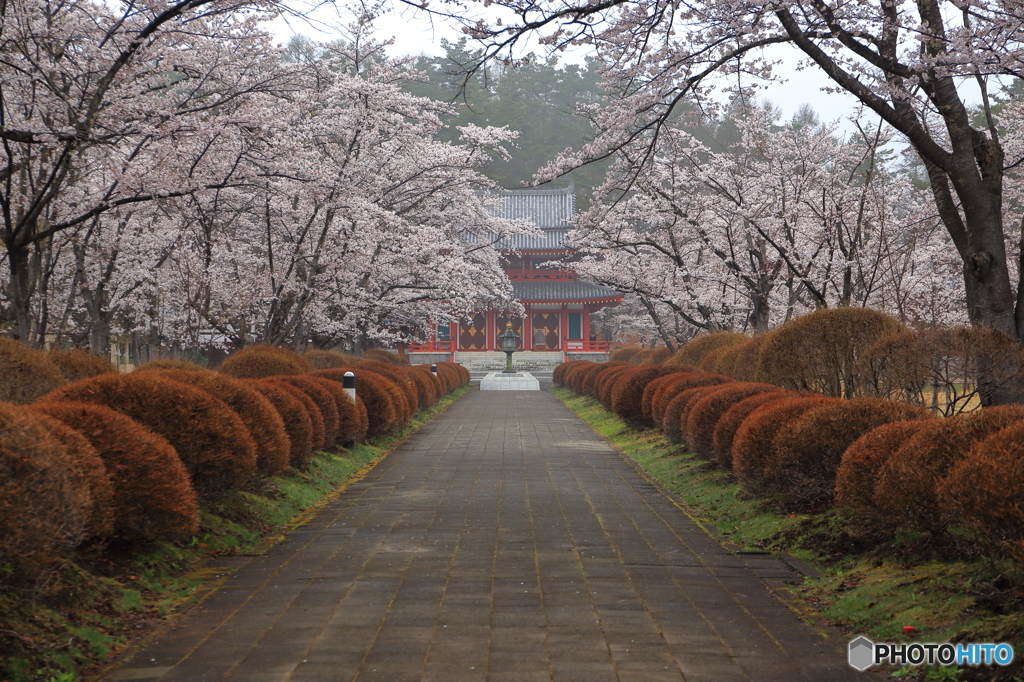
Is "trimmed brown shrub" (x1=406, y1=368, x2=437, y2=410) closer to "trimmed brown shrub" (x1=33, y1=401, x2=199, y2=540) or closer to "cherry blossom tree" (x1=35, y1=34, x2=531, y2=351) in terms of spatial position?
"cherry blossom tree" (x1=35, y1=34, x2=531, y2=351)

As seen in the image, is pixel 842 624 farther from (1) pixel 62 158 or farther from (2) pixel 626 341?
(2) pixel 626 341

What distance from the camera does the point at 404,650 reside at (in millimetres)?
4297

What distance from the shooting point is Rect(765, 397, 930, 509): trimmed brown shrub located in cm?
687

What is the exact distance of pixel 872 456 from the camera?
5.69 m

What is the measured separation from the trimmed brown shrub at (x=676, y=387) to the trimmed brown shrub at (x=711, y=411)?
231cm

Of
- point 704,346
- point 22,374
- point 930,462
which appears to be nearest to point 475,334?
point 704,346

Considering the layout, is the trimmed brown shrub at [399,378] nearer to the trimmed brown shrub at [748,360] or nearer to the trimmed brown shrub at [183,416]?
the trimmed brown shrub at [748,360]

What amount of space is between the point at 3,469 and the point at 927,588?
4884 millimetres

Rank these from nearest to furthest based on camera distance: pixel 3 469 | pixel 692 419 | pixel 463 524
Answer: pixel 3 469
pixel 463 524
pixel 692 419

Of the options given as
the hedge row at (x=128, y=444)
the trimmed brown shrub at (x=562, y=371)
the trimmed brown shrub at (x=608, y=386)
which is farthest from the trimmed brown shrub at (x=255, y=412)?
the trimmed brown shrub at (x=562, y=371)

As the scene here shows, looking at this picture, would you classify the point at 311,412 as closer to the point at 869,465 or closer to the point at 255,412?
the point at 255,412

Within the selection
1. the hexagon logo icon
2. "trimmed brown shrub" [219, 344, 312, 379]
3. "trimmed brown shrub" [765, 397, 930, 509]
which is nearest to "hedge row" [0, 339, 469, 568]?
"trimmed brown shrub" [219, 344, 312, 379]

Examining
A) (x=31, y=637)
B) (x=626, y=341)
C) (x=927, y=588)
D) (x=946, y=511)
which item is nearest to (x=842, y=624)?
(x=927, y=588)

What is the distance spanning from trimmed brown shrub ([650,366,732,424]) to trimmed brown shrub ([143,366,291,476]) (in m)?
6.85
